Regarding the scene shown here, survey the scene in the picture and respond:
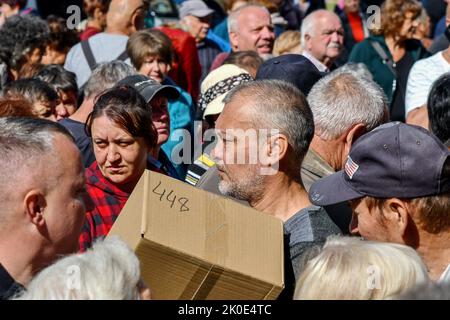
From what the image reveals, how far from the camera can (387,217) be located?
3332 millimetres

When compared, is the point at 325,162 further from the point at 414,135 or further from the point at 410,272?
the point at 410,272

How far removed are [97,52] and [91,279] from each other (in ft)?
18.7

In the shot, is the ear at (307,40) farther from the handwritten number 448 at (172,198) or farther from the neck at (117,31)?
the handwritten number 448 at (172,198)

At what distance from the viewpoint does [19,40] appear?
7.97 m

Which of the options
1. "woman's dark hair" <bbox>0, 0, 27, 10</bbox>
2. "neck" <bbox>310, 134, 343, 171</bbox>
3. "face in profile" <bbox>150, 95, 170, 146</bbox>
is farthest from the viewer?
"woman's dark hair" <bbox>0, 0, 27, 10</bbox>

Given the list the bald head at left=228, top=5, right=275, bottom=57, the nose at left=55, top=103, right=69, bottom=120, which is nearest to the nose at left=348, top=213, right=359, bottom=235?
the nose at left=55, top=103, right=69, bottom=120

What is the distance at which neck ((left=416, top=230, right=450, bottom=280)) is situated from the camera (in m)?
3.29

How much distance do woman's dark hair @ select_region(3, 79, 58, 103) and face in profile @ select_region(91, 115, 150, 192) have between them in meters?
1.39

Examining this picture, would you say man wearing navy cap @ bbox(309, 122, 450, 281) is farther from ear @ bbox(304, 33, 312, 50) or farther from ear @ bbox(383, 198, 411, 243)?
ear @ bbox(304, 33, 312, 50)

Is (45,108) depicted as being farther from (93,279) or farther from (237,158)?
(93,279)

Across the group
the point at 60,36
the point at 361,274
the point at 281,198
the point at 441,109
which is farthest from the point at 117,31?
the point at 361,274

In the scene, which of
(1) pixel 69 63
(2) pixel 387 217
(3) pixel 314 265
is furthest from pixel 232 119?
(1) pixel 69 63

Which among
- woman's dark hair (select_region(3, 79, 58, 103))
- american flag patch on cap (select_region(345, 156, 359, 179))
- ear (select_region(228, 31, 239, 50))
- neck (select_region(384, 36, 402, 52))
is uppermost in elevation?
american flag patch on cap (select_region(345, 156, 359, 179))

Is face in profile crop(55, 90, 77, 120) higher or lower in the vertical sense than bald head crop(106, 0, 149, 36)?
lower
